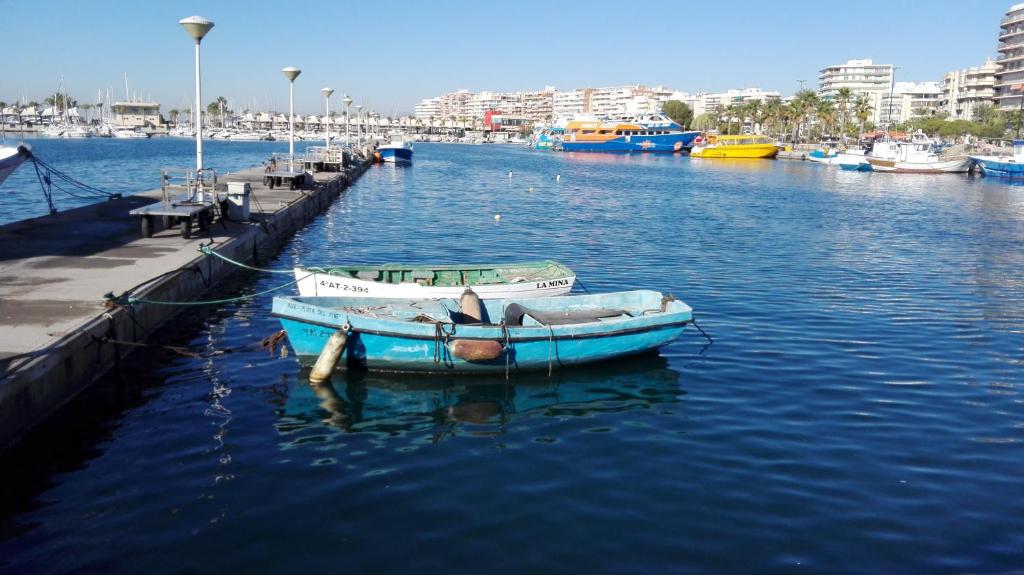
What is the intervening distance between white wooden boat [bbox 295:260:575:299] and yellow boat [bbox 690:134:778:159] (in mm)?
102977

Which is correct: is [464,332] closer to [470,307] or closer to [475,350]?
[475,350]

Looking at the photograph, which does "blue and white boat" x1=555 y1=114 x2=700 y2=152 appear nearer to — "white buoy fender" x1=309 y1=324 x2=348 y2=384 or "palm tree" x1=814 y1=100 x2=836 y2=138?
"palm tree" x1=814 y1=100 x2=836 y2=138

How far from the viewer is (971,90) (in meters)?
167

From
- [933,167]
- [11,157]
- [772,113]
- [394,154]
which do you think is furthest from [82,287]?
[772,113]

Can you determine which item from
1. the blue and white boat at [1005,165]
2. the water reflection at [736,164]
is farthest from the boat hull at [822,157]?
the blue and white boat at [1005,165]

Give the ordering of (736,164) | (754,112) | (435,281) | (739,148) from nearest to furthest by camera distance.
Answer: (435,281), (736,164), (739,148), (754,112)

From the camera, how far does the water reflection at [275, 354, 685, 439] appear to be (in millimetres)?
11445

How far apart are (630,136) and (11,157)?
126015 mm

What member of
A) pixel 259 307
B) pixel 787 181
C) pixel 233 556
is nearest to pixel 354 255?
pixel 259 307

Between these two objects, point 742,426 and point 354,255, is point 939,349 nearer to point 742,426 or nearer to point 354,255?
point 742,426

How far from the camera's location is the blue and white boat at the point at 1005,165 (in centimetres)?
7394

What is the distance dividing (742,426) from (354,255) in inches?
693

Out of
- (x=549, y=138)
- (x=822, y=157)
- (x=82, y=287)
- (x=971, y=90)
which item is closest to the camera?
(x=82, y=287)

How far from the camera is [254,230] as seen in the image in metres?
23.1
